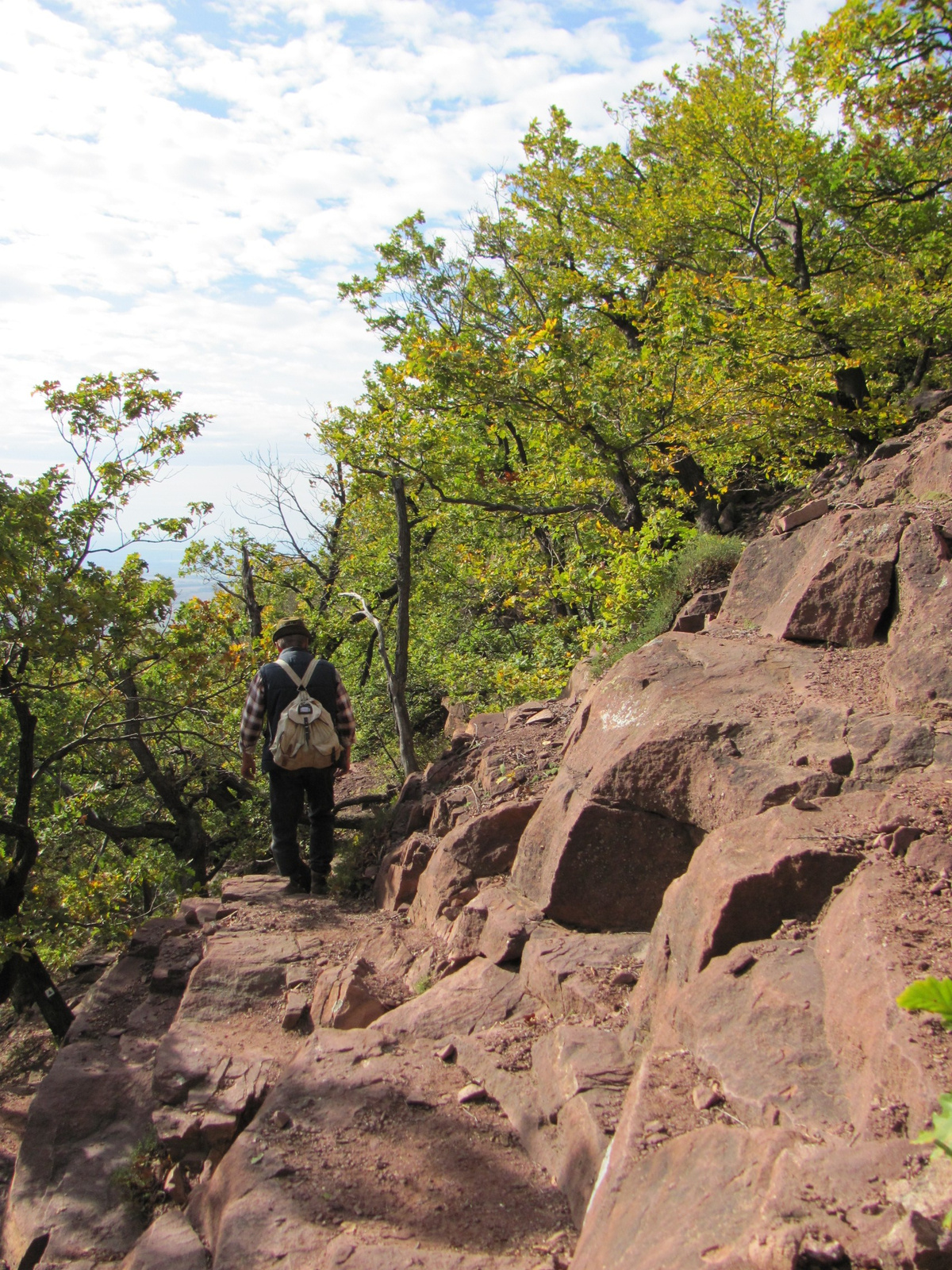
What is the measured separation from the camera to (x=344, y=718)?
6.57 meters

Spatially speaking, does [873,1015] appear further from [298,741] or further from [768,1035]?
[298,741]

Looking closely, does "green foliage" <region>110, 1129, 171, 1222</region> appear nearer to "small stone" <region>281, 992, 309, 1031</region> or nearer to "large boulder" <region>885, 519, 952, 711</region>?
"small stone" <region>281, 992, 309, 1031</region>

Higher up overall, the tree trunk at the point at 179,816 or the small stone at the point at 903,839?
the small stone at the point at 903,839

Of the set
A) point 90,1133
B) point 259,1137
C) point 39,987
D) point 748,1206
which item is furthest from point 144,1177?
point 39,987

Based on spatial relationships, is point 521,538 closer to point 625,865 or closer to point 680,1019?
point 625,865

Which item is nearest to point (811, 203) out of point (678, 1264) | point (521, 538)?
point (521, 538)

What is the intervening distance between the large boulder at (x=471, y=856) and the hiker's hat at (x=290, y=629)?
7.15ft

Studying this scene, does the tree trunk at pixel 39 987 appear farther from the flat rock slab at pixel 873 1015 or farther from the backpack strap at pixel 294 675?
the flat rock slab at pixel 873 1015

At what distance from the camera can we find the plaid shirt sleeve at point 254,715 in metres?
6.45

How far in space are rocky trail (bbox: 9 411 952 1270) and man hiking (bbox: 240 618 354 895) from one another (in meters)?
0.68

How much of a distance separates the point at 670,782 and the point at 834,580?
1665 mm

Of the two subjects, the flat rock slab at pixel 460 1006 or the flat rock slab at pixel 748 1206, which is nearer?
the flat rock slab at pixel 748 1206

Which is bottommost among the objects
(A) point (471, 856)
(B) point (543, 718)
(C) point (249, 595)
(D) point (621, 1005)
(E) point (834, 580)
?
(D) point (621, 1005)

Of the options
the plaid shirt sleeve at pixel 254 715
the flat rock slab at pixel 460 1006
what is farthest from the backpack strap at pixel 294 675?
the flat rock slab at pixel 460 1006
